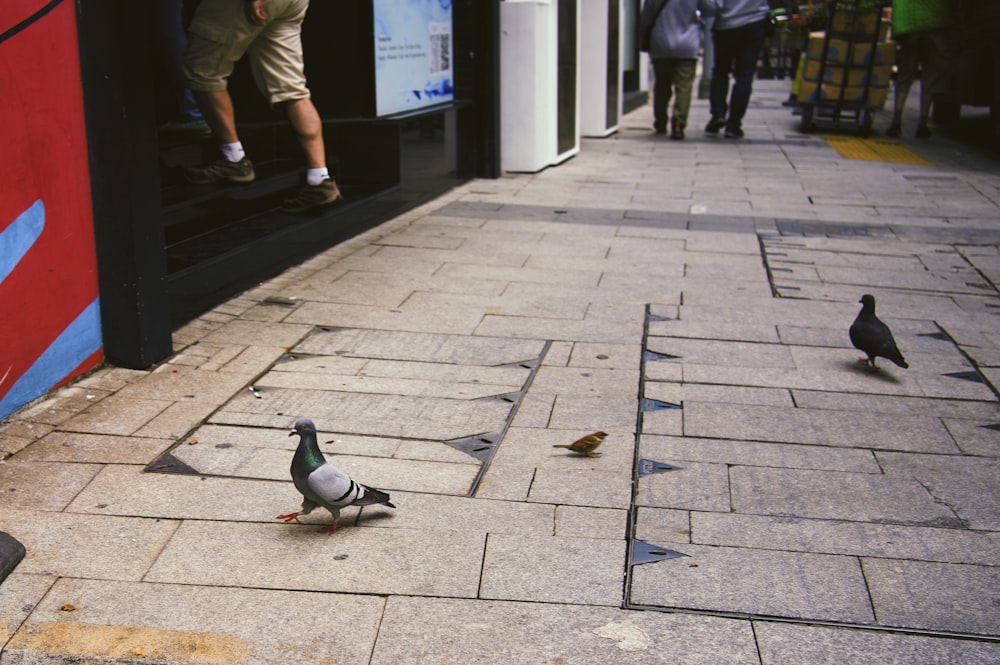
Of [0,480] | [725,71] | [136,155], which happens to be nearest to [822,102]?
[725,71]

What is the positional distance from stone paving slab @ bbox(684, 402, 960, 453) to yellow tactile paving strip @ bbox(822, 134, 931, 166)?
8.50m

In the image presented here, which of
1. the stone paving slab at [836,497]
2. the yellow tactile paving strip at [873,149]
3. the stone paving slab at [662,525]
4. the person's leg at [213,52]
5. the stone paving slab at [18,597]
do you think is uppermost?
the person's leg at [213,52]

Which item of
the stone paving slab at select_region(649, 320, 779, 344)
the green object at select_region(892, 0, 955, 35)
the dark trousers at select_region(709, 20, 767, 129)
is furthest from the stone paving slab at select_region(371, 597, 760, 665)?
the green object at select_region(892, 0, 955, 35)

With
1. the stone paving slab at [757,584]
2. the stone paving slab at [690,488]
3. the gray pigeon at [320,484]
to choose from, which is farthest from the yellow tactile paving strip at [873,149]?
the gray pigeon at [320,484]

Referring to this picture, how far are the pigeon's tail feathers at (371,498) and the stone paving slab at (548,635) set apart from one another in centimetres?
39

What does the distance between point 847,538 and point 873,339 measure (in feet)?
5.71

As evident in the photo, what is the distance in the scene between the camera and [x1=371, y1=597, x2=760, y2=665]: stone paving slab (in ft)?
8.74

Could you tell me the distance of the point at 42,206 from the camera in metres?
4.20

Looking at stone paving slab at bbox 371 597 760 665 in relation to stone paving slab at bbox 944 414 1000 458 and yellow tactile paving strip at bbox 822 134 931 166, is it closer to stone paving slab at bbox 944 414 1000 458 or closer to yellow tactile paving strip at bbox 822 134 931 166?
stone paving slab at bbox 944 414 1000 458

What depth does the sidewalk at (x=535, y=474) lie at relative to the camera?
2801mm

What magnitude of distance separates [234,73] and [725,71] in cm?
794

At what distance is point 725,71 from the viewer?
44.9 ft

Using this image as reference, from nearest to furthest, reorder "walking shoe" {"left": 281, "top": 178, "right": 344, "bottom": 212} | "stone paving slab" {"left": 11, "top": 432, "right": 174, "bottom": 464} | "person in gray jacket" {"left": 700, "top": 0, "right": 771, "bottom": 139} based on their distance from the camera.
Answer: "stone paving slab" {"left": 11, "top": 432, "right": 174, "bottom": 464} → "walking shoe" {"left": 281, "top": 178, "right": 344, "bottom": 212} → "person in gray jacket" {"left": 700, "top": 0, "right": 771, "bottom": 139}

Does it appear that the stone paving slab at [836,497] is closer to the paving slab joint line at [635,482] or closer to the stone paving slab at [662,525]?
the stone paving slab at [662,525]
